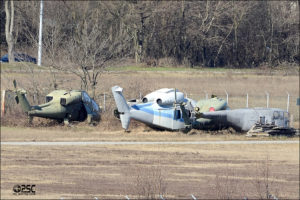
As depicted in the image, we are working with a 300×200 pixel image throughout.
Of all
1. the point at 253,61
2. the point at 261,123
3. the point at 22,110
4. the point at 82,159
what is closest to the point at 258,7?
the point at 253,61

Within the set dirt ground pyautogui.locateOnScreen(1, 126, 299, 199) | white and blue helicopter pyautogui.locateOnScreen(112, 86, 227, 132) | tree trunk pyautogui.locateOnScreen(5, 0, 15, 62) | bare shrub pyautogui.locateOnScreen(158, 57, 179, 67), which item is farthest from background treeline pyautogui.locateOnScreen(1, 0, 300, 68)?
dirt ground pyautogui.locateOnScreen(1, 126, 299, 199)

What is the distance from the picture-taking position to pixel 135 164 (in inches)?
1420

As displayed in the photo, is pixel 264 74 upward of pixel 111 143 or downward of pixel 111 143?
upward

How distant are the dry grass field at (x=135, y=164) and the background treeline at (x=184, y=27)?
536 inches

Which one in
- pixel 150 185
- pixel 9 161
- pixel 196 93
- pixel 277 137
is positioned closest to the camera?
pixel 150 185

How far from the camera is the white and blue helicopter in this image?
4411 centimetres

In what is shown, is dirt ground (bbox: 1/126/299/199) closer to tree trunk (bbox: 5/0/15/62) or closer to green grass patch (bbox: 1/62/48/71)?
green grass patch (bbox: 1/62/48/71)

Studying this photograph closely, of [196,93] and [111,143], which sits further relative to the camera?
[196,93]

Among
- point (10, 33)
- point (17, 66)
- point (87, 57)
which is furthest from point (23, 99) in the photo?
point (10, 33)

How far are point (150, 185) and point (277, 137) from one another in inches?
690

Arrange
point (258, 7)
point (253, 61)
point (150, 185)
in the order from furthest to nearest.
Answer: point (258, 7) < point (253, 61) < point (150, 185)

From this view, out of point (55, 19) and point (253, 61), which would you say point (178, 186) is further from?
point (55, 19)

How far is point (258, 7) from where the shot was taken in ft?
241

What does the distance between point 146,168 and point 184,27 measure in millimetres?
42101
